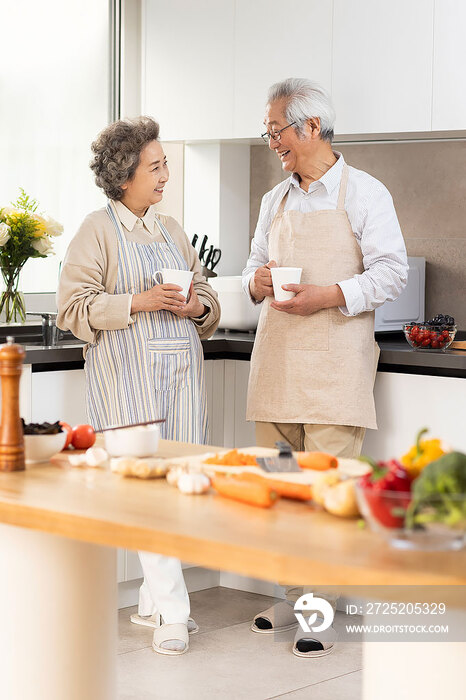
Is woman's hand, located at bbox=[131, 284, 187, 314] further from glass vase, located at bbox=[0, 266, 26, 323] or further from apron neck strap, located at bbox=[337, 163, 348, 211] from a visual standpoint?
glass vase, located at bbox=[0, 266, 26, 323]

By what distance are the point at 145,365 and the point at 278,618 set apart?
984 mm

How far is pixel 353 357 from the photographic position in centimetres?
327

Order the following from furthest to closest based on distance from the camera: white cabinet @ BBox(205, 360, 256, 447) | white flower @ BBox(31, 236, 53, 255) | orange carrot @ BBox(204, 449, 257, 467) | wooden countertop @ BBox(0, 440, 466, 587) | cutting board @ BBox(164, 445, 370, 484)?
white cabinet @ BBox(205, 360, 256, 447)
white flower @ BBox(31, 236, 53, 255)
orange carrot @ BBox(204, 449, 257, 467)
cutting board @ BBox(164, 445, 370, 484)
wooden countertop @ BBox(0, 440, 466, 587)

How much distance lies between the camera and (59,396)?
3.40 meters

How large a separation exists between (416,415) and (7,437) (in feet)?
5.50

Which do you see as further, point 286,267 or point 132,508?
point 286,267

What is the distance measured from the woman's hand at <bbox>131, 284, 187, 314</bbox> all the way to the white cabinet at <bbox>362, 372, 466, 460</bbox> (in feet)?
2.38

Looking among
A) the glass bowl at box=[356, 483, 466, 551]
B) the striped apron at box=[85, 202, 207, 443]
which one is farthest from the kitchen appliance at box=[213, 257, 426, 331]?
the glass bowl at box=[356, 483, 466, 551]

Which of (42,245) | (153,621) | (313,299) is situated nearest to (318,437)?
(313,299)

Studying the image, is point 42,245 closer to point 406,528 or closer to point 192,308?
point 192,308

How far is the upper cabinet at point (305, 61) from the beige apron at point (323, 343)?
0.54 meters

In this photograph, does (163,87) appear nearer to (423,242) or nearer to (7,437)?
(423,242)

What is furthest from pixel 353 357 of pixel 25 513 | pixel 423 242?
pixel 25 513

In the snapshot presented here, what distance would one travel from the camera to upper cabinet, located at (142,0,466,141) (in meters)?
3.56
